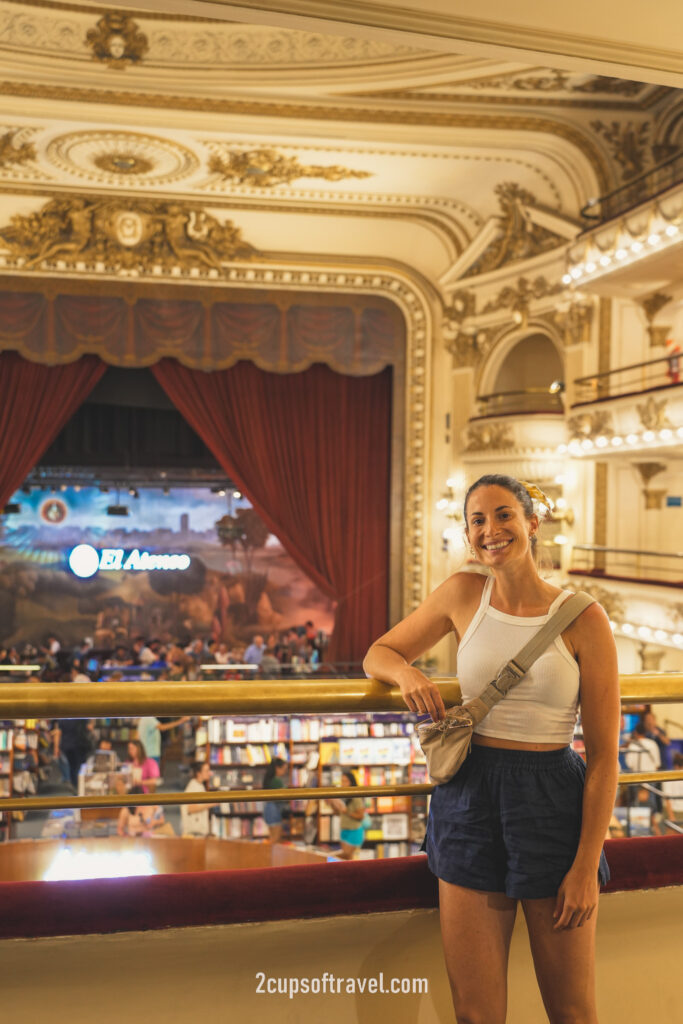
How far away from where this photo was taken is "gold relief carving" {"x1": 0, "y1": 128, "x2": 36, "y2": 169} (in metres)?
10.8

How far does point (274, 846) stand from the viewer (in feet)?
23.0

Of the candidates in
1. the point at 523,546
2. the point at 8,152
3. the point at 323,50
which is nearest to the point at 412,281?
the point at 323,50

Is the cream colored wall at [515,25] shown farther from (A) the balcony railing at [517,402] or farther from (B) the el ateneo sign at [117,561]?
(B) the el ateneo sign at [117,561]

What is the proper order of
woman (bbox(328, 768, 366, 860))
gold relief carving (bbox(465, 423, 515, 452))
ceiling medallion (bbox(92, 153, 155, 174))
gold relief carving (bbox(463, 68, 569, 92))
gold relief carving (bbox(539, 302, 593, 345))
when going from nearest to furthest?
woman (bbox(328, 768, 366, 860)) < gold relief carving (bbox(463, 68, 569, 92)) < gold relief carving (bbox(539, 302, 593, 345)) < ceiling medallion (bbox(92, 153, 155, 174)) < gold relief carving (bbox(465, 423, 515, 452))

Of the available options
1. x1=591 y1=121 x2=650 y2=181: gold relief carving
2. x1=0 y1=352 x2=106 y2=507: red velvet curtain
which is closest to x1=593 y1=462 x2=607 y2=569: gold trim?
x1=591 y1=121 x2=650 y2=181: gold relief carving

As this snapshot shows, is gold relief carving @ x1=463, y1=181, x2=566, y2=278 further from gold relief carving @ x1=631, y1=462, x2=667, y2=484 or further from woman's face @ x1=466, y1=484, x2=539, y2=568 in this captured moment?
woman's face @ x1=466, y1=484, x2=539, y2=568

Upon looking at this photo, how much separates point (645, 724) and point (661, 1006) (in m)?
7.35

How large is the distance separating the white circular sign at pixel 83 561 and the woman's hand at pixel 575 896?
13.3 meters

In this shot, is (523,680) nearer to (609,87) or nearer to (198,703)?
(198,703)

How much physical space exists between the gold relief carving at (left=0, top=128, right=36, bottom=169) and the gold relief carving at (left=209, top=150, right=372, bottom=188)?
2.22 metres

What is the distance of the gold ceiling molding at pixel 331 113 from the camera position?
9797 millimetres

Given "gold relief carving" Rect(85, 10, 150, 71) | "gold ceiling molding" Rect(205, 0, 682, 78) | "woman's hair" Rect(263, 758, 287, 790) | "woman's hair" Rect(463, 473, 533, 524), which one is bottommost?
"woman's hair" Rect(263, 758, 287, 790)

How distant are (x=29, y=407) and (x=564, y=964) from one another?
13.1 meters

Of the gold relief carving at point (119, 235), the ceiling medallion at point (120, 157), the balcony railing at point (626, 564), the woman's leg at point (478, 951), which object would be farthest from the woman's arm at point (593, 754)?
the gold relief carving at point (119, 235)
